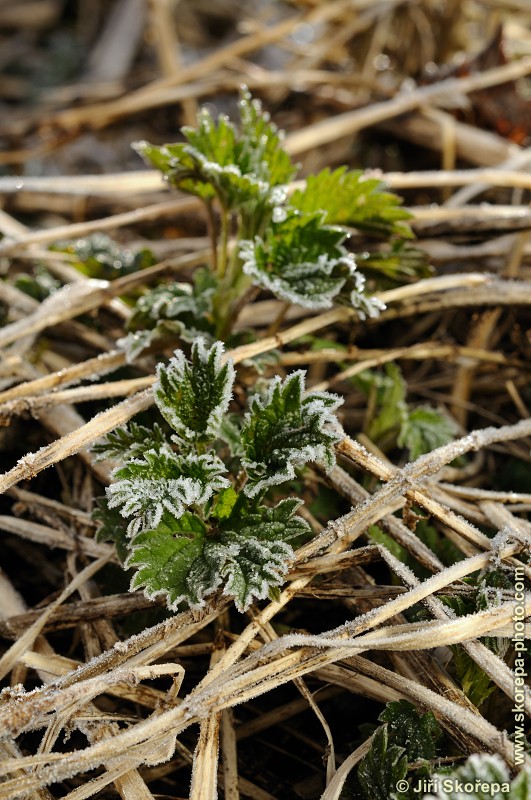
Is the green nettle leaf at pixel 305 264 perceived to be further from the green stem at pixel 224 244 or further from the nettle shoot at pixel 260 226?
the green stem at pixel 224 244

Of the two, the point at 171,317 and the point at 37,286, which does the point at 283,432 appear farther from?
the point at 37,286

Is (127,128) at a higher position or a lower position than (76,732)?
higher

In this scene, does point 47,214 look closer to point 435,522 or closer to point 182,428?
point 182,428

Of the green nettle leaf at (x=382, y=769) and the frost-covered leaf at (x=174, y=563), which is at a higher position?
the frost-covered leaf at (x=174, y=563)

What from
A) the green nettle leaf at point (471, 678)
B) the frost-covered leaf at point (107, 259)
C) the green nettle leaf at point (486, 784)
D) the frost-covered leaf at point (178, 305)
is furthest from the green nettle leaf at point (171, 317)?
the green nettle leaf at point (486, 784)

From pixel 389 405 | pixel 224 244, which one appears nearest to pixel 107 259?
pixel 224 244

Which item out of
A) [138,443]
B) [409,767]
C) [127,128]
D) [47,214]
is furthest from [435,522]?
[127,128]
